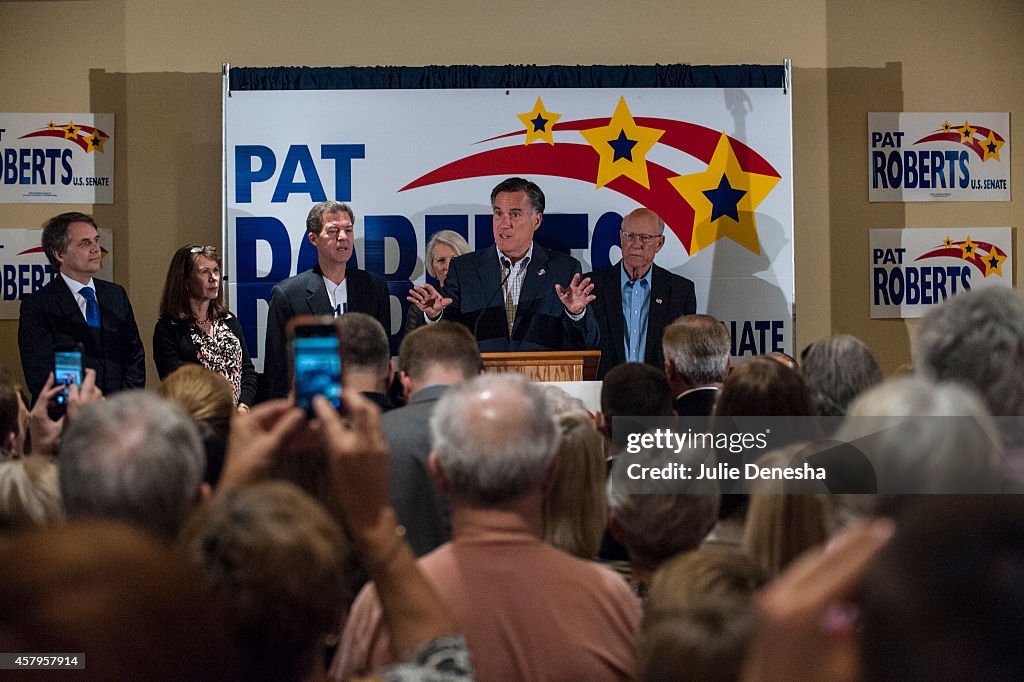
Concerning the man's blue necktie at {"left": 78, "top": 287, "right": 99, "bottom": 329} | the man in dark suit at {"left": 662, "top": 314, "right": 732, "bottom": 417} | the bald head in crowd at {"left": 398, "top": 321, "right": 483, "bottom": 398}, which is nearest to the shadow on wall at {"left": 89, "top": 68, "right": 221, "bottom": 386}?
the man's blue necktie at {"left": 78, "top": 287, "right": 99, "bottom": 329}

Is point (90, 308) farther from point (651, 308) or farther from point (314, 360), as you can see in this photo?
point (314, 360)

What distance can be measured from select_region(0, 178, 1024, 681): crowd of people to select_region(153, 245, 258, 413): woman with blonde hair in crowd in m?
2.15

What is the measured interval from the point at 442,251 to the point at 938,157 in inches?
120

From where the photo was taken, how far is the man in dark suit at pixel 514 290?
19.7 feet

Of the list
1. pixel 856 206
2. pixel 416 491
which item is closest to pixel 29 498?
pixel 416 491

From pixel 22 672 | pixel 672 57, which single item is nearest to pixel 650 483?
pixel 22 672

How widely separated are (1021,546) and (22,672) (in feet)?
3.50

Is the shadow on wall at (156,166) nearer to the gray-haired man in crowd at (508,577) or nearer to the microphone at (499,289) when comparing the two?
the microphone at (499,289)

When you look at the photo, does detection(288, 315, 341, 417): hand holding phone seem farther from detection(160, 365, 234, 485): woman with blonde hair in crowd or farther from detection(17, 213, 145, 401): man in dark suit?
detection(17, 213, 145, 401): man in dark suit

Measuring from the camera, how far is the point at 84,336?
5832mm

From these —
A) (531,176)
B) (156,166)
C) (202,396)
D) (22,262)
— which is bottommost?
(202,396)

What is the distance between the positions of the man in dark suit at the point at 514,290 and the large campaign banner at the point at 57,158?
2.16m

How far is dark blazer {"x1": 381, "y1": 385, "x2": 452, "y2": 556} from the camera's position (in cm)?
278

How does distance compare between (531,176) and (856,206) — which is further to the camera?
(856,206)
